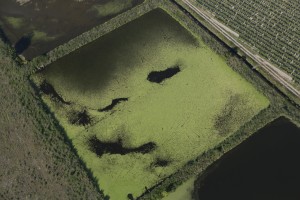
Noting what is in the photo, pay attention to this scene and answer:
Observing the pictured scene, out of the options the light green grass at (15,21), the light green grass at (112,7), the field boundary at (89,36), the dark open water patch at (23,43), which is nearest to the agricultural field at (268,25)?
the field boundary at (89,36)

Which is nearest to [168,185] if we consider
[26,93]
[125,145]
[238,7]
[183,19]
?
[125,145]

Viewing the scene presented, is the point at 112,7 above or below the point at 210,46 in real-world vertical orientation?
above

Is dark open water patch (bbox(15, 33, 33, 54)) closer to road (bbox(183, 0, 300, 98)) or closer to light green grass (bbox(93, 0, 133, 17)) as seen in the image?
light green grass (bbox(93, 0, 133, 17))

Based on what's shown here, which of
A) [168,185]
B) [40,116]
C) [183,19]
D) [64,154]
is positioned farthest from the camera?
[183,19]

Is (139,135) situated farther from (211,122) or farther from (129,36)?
(129,36)

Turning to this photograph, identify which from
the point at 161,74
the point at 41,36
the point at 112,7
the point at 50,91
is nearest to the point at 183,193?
the point at 161,74

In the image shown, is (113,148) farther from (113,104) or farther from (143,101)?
(143,101)
